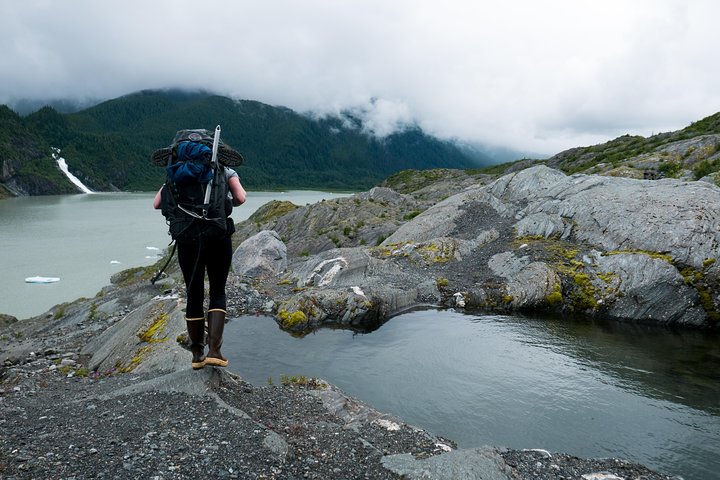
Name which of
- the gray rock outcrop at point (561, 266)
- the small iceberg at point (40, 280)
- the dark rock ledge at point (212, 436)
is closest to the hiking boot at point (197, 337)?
the dark rock ledge at point (212, 436)

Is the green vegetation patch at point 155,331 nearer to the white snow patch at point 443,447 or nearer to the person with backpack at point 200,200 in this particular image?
the person with backpack at point 200,200

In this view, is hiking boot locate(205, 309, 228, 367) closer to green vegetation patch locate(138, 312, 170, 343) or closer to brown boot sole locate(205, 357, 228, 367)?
brown boot sole locate(205, 357, 228, 367)

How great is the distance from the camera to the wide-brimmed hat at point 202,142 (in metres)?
8.25

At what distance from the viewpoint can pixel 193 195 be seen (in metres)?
8.03

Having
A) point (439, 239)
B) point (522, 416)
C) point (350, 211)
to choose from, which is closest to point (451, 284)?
point (439, 239)

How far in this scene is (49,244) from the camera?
3000 inches

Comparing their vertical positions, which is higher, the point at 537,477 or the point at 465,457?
the point at 465,457

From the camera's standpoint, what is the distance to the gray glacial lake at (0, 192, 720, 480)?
10.8 meters

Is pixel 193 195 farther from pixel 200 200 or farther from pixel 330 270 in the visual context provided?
pixel 330 270

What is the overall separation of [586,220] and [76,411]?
A: 85.3 ft

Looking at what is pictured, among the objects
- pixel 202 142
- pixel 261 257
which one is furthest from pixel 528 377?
pixel 261 257

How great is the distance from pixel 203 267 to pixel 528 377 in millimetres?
10465

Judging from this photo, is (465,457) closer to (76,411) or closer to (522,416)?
(522,416)

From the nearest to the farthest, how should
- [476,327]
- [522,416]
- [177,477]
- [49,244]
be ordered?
[177,477], [522,416], [476,327], [49,244]
